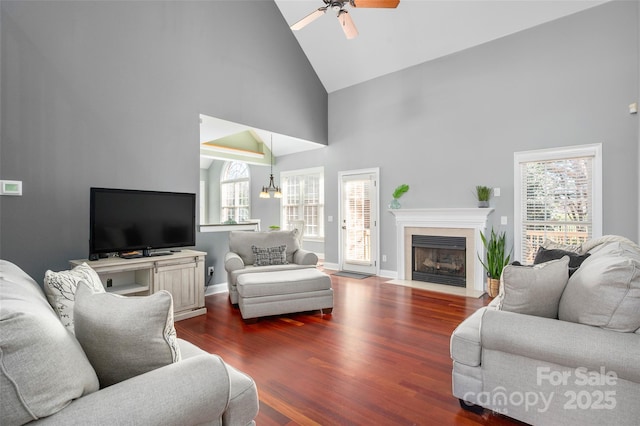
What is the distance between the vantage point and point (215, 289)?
4879mm

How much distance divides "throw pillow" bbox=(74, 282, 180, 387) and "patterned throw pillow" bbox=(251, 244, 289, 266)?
3.29m

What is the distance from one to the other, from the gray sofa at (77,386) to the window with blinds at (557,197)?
469cm

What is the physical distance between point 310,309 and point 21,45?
13.0 ft

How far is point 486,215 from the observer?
482cm

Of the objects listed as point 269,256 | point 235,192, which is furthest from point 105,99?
point 235,192

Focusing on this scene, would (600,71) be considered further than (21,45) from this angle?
Yes

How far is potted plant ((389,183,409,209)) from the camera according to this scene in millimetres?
5672

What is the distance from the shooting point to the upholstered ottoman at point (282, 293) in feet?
11.6

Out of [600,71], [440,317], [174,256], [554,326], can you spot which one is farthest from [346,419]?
[600,71]

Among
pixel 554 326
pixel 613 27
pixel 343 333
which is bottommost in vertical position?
pixel 343 333

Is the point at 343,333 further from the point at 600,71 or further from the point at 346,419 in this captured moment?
the point at 600,71

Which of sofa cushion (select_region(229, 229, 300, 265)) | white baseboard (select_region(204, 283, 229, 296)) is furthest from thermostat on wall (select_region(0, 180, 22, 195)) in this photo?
white baseboard (select_region(204, 283, 229, 296))

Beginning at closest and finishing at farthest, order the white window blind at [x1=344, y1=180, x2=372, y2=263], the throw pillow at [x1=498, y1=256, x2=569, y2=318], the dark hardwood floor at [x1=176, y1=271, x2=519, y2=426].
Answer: the throw pillow at [x1=498, y1=256, x2=569, y2=318], the dark hardwood floor at [x1=176, y1=271, x2=519, y2=426], the white window blind at [x1=344, y1=180, x2=372, y2=263]

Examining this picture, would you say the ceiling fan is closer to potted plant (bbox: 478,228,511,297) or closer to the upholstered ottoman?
the upholstered ottoman
